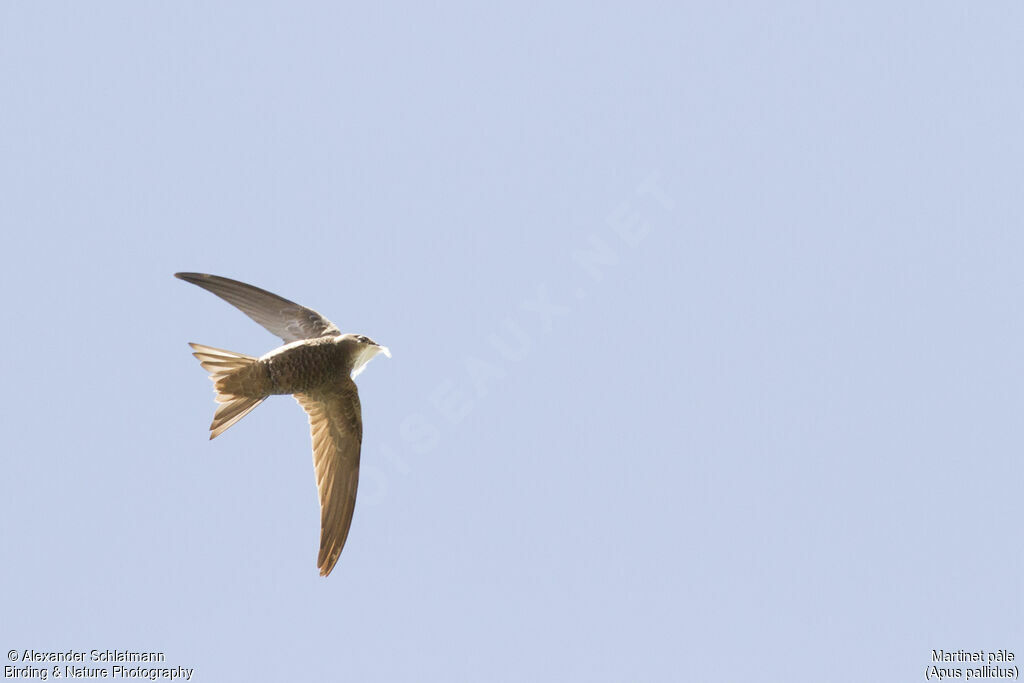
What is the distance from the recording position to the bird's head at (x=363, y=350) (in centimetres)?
679

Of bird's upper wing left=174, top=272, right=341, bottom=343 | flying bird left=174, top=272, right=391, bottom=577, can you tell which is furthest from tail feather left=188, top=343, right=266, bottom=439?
bird's upper wing left=174, top=272, right=341, bottom=343

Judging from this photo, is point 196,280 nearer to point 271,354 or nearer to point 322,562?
point 271,354

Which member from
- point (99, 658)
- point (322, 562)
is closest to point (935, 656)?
point (322, 562)

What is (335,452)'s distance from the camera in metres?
7.21

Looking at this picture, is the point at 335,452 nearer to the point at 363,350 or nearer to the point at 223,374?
the point at 363,350

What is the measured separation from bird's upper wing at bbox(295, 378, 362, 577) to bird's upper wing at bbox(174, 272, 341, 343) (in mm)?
484

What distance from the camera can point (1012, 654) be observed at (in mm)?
8008

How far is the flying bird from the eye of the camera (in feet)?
20.9

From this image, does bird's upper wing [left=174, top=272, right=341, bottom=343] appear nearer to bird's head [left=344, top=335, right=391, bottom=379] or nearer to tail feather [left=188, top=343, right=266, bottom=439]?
bird's head [left=344, top=335, right=391, bottom=379]

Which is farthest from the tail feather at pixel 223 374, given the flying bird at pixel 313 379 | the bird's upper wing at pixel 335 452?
the bird's upper wing at pixel 335 452

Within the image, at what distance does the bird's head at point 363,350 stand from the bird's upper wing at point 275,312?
36cm

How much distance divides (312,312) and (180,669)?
2809mm

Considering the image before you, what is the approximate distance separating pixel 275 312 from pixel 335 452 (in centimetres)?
113

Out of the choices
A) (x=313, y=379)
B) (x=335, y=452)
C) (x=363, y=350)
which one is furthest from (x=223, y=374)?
(x=335, y=452)
